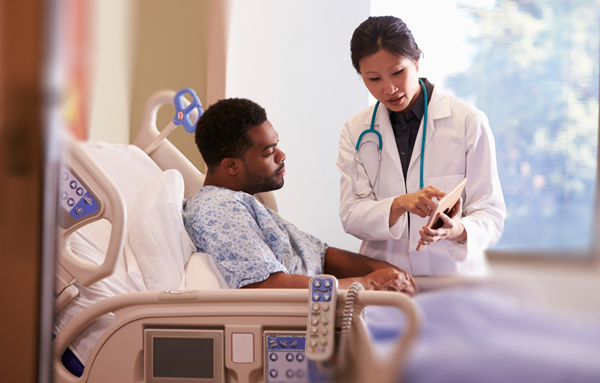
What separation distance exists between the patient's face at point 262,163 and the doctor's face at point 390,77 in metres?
0.37

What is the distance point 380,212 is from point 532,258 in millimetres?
1112

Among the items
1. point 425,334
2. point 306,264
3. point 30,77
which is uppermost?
point 30,77

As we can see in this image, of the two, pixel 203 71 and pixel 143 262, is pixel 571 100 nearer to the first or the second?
pixel 143 262

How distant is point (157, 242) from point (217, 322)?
0.41m

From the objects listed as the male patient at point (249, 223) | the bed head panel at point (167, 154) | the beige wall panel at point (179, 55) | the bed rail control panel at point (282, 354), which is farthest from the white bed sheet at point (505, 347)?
the beige wall panel at point (179, 55)

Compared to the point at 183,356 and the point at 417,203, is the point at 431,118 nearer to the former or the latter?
the point at 417,203

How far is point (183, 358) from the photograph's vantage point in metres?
1.01

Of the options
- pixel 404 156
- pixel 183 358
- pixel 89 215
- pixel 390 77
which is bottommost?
pixel 183 358

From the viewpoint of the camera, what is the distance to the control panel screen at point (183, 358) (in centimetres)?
100

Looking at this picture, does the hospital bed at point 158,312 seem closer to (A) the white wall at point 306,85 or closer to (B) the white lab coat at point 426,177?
(B) the white lab coat at point 426,177

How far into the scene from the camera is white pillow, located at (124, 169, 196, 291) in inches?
52.0

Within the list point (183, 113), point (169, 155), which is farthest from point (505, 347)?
point (169, 155)

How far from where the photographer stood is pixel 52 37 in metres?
0.32

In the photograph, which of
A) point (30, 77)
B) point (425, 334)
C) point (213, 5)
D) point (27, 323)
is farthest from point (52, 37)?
point (213, 5)
